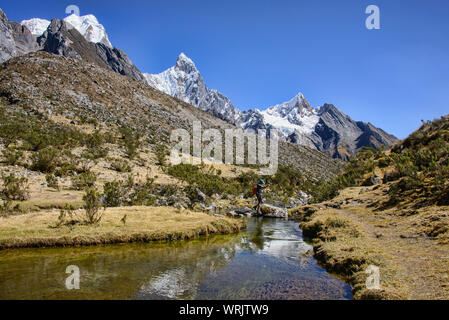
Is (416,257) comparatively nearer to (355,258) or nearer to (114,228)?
(355,258)

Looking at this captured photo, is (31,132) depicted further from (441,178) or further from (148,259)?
(441,178)

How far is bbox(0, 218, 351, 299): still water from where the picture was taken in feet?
28.1

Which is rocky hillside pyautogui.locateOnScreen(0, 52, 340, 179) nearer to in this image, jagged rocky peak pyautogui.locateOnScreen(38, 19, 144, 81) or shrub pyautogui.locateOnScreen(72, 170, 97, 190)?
shrub pyautogui.locateOnScreen(72, 170, 97, 190)

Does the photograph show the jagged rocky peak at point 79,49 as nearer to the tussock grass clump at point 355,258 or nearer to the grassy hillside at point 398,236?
the grassy hillside at point 398,236

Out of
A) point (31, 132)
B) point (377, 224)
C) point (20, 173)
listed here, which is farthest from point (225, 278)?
point (31, 132)

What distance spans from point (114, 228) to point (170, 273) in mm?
7278

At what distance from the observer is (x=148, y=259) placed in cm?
1234

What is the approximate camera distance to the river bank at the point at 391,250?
761cm

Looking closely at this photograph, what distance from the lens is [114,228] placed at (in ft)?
53.1
